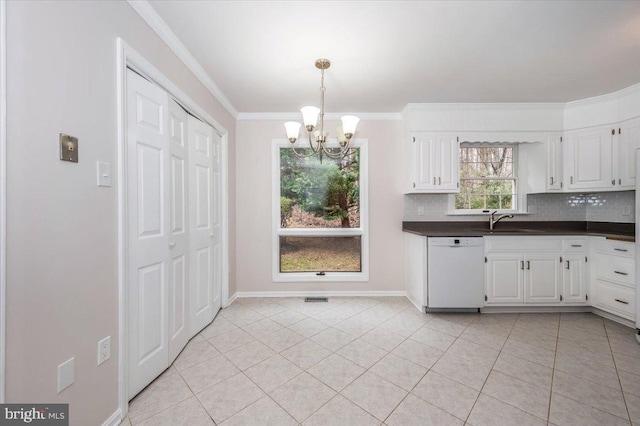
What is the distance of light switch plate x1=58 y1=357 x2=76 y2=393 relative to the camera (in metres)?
1.14

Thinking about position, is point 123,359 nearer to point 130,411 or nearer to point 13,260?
point 130,411

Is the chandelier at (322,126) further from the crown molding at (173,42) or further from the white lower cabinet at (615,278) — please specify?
the white lower cabinet at (615,278)

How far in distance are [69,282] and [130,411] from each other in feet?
3.15

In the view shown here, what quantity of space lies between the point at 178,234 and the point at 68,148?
106 cm

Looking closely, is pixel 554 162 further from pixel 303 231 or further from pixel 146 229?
pixel 146 229

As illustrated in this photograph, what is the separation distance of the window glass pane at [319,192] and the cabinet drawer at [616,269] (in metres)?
2.79

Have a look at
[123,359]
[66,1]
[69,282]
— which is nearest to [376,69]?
[66,1]

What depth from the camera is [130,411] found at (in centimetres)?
153

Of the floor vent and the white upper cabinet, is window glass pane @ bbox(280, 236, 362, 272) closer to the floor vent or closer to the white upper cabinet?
the floor vent

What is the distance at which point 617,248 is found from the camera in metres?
2.67

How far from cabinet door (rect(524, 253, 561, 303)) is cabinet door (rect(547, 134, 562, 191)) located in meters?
0.94

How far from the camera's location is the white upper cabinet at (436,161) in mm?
3223

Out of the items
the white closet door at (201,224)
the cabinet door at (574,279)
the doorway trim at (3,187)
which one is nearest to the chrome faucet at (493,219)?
the cabinet door at (574,279)

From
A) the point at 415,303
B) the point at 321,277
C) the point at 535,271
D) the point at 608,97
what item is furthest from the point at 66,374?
the point at 608,97
